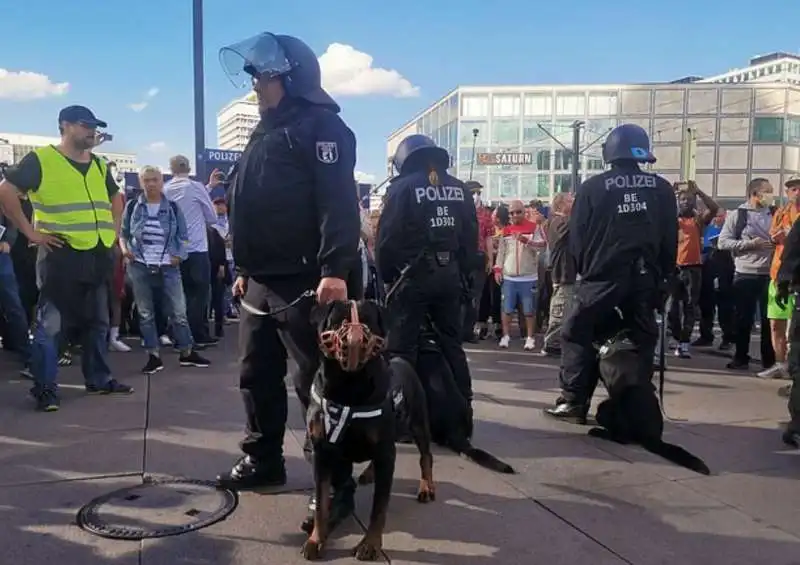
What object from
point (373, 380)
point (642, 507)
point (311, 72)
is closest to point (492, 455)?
point (642, 507)

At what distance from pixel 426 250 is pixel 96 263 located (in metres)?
2.65

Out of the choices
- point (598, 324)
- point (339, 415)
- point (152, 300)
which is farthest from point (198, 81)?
point (339, 415)

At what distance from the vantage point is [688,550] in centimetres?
307

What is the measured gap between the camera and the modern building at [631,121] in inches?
2307

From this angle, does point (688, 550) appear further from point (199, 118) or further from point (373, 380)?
point (199, 118)

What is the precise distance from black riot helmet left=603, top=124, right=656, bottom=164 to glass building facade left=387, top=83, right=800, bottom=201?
174 ft

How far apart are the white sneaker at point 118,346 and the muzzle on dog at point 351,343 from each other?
585cm

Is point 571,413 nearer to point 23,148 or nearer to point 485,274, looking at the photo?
point 485,274

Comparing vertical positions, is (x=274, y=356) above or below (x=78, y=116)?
below

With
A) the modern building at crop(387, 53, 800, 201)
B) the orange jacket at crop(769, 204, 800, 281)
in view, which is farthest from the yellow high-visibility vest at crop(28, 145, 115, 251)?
the modern building at crop(387, 53, 800, 201)

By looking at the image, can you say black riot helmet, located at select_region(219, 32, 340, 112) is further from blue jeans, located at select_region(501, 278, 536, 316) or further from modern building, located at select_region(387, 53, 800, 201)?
modern building, located at select_region(387, 53, 800, 201)

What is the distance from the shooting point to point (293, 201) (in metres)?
3.29

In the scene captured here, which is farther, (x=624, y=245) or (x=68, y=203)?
(x=68, y=203)

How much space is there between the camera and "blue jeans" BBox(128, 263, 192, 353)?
6695 mm
